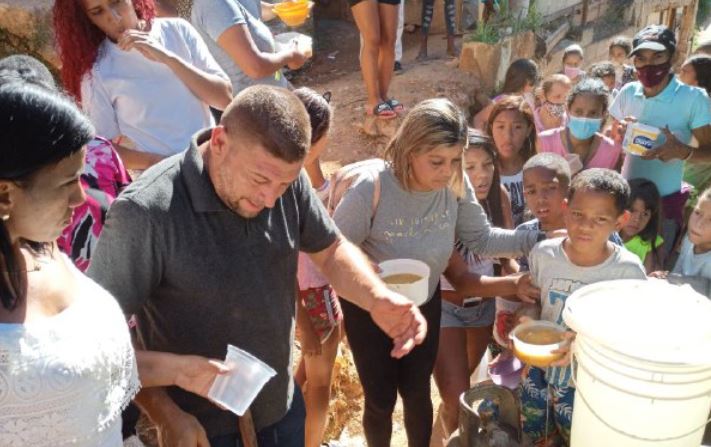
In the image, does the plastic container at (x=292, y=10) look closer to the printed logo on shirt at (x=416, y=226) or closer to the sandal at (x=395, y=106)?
the sandal at (x=395, y=106)

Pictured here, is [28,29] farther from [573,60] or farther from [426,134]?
[573,60]

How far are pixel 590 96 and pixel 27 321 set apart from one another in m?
3.88

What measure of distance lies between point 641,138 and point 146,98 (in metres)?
2.81

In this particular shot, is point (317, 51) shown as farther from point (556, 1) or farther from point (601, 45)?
point (601, 45)

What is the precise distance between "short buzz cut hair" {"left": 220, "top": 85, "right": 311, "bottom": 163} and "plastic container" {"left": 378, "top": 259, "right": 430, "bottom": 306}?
2.66 ft

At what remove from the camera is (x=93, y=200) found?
216cm

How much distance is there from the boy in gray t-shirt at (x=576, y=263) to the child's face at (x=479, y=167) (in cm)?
73

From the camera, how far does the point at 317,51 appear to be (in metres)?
9.28

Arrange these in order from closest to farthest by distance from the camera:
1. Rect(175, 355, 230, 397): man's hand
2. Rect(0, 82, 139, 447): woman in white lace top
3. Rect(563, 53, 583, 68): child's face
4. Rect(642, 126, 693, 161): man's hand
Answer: Rect(0, 82, 139, 447): woman in white lace top, Rect(175, 355, 230, 397): man's hand, Rect(642, 126, 693, 161): man's hand, Rect(563, 53, 583, 68): child's face

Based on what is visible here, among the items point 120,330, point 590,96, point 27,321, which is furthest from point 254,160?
point 590,96

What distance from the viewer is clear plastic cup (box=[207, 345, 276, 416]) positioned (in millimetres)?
1763

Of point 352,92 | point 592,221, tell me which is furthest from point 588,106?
point 352,92

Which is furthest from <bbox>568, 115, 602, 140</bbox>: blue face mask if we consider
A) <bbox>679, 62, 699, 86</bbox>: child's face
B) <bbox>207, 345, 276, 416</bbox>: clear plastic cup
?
<bbox>207, 345, 276, 416</bbox>: clear plastic cup

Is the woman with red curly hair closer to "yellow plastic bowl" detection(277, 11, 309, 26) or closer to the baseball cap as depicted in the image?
"yellow plastic bowl" detection(277, 11, 309, 26)
